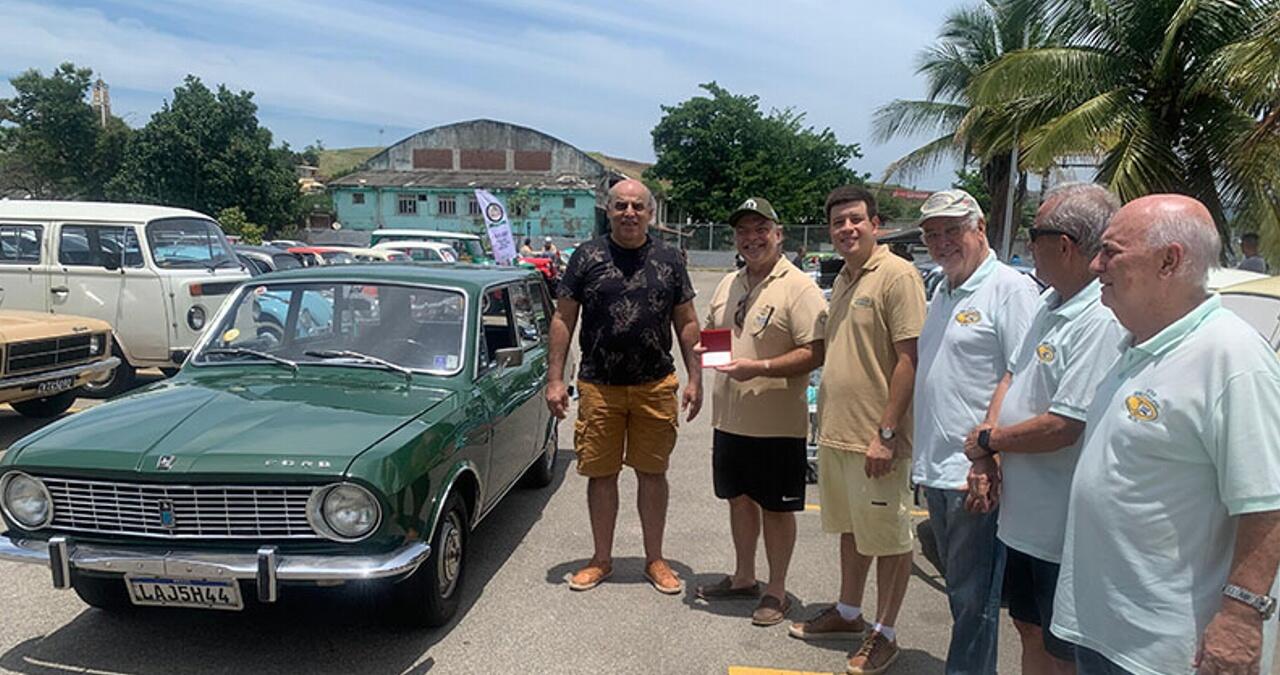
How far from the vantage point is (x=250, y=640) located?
3.60 meters

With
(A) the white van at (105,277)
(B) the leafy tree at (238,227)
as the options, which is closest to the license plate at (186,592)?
(A) the white van at (105,277)

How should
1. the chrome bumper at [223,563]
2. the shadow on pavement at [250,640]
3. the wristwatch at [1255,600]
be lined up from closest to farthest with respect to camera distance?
the wristwatch at [1255,600] → the chrome bumper at [223,563] → the shadow on pavement at [250,640]

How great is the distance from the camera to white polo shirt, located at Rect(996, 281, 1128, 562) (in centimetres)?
232

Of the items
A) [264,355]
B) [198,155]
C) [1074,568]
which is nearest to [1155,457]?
[1074,568]

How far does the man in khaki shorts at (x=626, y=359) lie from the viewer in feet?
13.8

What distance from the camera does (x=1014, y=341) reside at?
2775 mm

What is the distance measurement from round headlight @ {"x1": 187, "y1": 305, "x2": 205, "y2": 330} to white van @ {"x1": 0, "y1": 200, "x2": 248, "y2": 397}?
1cm

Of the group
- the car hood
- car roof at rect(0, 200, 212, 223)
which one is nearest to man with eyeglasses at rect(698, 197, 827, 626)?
the car hood

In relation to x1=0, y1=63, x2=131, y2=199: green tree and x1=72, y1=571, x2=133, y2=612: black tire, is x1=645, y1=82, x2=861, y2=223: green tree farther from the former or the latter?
x1=72, y1=571, x2=133, y2=612: black tire

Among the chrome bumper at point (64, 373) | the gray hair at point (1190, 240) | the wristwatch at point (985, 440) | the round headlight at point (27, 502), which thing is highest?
the gray hair at point (1190, 240)

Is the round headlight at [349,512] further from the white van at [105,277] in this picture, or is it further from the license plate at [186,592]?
the white van at [105,277]

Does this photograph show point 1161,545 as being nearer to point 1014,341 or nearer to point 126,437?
point 1014,341

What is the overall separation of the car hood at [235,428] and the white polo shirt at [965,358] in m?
2.22

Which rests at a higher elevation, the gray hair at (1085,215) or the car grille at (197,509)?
the gray hair at (1085,215)
